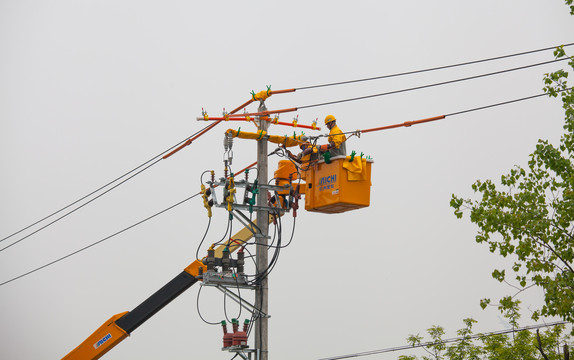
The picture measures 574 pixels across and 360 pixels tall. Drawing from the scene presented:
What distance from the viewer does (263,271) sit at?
16.4 m

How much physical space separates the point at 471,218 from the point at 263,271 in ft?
17.5

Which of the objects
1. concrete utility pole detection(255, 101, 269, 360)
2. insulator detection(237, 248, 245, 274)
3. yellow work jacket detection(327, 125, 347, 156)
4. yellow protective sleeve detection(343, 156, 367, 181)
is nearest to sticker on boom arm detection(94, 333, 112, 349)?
insulator detection(237, 248, 245, 274)

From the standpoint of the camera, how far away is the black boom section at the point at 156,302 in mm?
20984

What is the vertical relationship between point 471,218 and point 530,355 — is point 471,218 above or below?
above

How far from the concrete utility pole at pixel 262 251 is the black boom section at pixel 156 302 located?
472 centimetres

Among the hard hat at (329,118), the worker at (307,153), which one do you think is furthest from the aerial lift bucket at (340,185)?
the hard hat at (329,118)

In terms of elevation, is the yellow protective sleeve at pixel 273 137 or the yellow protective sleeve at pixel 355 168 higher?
the yellow protective sleeve at pixel 273 137

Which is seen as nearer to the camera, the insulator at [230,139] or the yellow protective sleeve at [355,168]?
the yellow protective sleeve at [355,168]

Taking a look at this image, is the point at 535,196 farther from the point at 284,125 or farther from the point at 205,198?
the point at 205,198

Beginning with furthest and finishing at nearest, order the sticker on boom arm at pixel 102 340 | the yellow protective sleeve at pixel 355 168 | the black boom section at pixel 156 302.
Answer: the sticker on boom arm at pixel 102 340 → the black boom section at pixel 156 302 → the yellow protective sleeve at pixel 355 168

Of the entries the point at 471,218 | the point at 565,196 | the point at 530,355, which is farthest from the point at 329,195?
the point at 530,355

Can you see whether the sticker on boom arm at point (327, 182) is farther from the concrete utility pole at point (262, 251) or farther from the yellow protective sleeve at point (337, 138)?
the concrete utility pole at point (262, 251)

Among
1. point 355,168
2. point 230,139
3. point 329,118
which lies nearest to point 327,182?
point 355,168

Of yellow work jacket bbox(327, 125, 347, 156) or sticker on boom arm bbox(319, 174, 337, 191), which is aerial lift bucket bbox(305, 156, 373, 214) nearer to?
sticker on boom arm bbox(319, 174, 337, 191)
